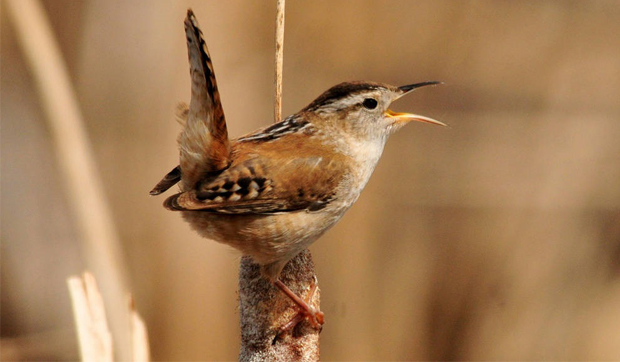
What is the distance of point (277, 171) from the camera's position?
8.13 ft

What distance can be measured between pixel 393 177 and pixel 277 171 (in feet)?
6.27

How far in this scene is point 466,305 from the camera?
420 centimetres

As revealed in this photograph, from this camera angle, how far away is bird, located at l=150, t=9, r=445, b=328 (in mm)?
2330

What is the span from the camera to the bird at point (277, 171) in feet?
7.64

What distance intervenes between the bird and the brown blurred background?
1489 millimetres

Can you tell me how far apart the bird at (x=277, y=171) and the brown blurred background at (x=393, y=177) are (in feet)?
4.88

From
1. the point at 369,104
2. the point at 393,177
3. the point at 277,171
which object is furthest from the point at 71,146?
the point at 393,177

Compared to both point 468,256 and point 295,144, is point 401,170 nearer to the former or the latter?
point 468,256

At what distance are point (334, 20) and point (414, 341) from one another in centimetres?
201

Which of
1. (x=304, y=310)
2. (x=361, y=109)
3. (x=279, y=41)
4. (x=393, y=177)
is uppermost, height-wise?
(x=279, y=41)

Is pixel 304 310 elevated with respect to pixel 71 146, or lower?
lower

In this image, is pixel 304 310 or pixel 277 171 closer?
pixel 304 310

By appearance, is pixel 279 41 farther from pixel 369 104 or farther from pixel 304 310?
pixel 304 310

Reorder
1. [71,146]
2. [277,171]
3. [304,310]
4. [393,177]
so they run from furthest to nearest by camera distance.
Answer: [393,177]
[71,146]
[277,171]
[304,310]
